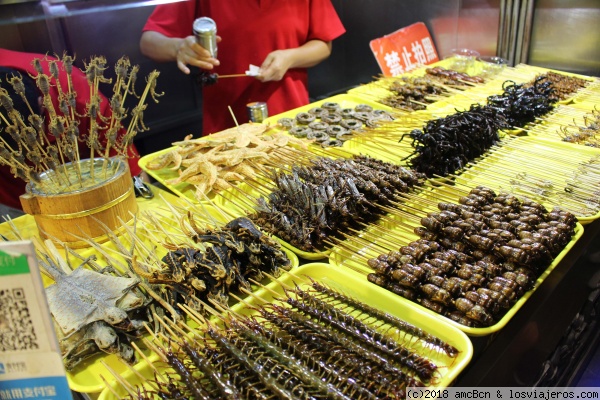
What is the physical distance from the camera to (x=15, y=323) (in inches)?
56.3

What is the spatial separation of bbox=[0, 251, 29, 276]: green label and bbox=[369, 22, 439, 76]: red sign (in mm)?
6011

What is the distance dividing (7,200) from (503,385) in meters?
4.18

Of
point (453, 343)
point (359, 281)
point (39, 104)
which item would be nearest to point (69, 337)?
point (359, 281)

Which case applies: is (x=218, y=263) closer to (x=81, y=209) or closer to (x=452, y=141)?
(x=81, y=209)

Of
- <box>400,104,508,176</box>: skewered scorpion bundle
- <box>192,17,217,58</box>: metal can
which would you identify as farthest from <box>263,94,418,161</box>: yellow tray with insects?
<box>192,17,217,58</box>: metal can

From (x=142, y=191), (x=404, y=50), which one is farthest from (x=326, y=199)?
(x=404, y=50)

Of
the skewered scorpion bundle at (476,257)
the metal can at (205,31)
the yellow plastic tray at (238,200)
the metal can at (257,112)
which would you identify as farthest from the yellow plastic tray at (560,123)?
the metal can at (205,31)

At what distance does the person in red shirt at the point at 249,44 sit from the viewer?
5.62 m

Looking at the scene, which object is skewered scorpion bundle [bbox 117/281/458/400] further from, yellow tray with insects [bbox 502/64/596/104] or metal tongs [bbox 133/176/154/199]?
yellow tray with insects [bbox 502/64/596/104]

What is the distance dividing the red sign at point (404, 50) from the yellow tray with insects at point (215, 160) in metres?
2.79

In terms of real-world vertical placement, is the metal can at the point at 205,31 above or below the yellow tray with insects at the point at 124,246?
above

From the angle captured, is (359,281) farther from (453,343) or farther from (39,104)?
(39,104)

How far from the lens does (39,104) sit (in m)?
3.89

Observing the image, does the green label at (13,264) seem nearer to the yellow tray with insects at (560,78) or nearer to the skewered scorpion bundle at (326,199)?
the skewered scorpion bundle at (326,199)
